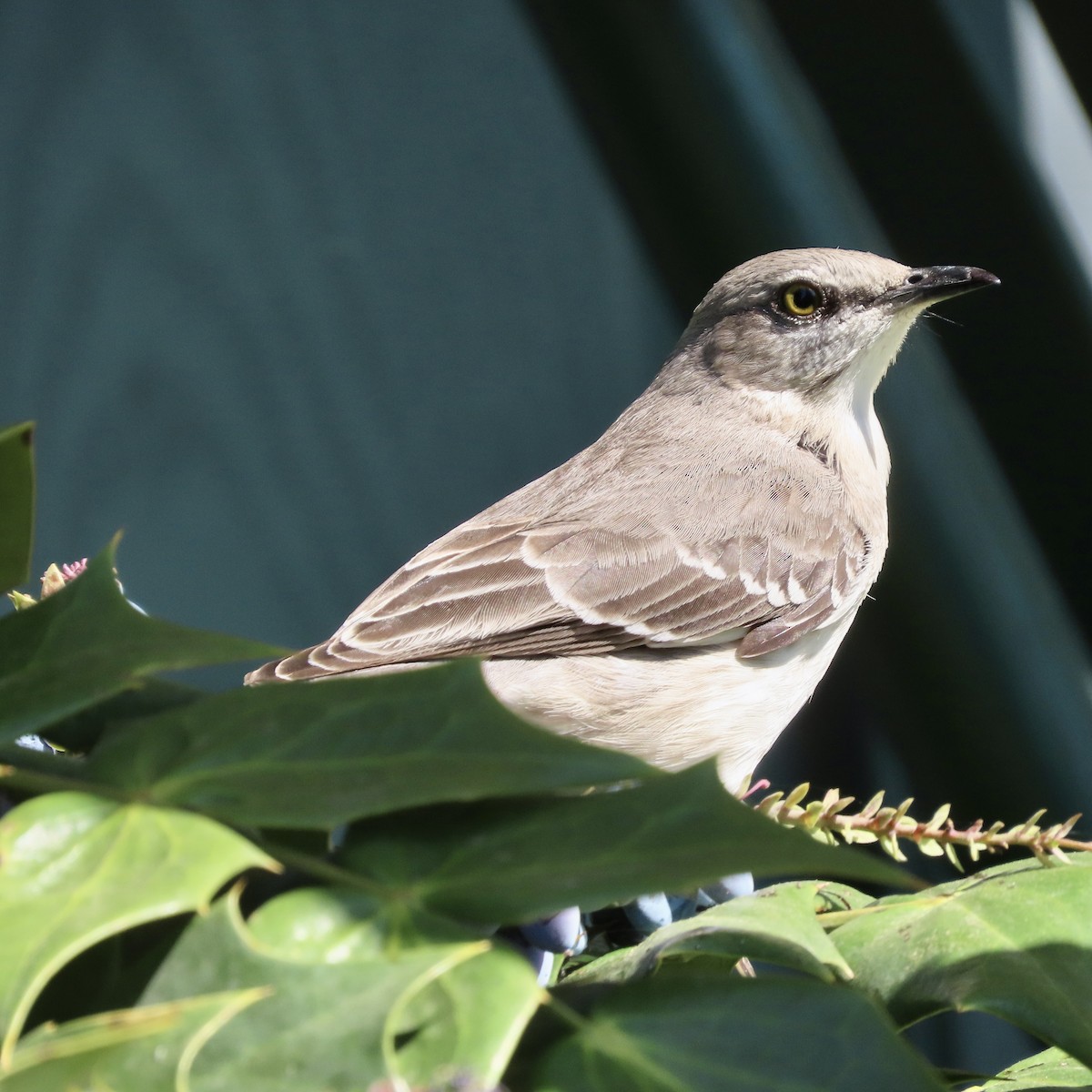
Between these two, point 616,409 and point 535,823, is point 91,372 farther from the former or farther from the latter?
point 535,823

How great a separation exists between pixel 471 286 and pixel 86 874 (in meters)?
3.92

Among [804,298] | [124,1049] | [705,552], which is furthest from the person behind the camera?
[804,298]

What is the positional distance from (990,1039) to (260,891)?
4.46 meters

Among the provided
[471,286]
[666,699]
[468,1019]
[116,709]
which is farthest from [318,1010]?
[471,286]

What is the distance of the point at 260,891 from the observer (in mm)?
562

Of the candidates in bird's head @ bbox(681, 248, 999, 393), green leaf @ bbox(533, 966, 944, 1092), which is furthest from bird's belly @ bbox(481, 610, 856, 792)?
green leaf @ bbox(533, 966, 944, 1092)

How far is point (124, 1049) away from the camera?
1.41 feet

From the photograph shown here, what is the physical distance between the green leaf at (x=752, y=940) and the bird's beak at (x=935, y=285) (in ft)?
6.51

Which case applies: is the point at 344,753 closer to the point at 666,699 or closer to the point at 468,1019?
the point at 468,1019

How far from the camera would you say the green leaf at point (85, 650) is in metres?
0.55

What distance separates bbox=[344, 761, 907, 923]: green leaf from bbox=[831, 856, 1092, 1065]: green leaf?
0.24 m

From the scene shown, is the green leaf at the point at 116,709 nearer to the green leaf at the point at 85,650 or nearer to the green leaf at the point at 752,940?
the green leaf at the point at 85,650

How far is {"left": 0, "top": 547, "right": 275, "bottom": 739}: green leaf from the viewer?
1.82 feet

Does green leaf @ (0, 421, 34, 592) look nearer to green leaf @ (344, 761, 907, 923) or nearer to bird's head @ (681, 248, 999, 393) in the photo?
green leaf @ (344, 761, 907, 923)
